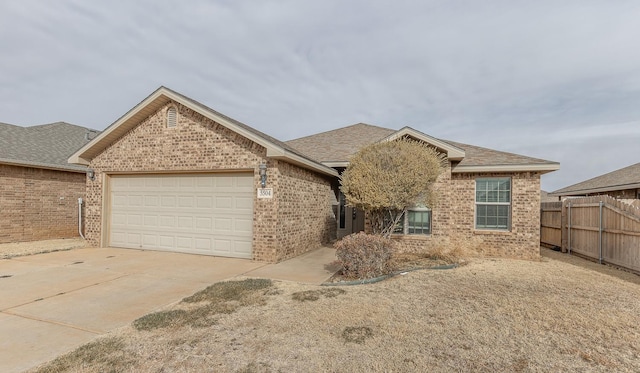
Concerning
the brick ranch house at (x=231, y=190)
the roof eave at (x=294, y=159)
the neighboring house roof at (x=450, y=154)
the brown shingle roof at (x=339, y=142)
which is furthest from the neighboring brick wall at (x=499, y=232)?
the brown shingle roof at (x=339, y=142)

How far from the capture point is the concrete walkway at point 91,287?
3.99 meters

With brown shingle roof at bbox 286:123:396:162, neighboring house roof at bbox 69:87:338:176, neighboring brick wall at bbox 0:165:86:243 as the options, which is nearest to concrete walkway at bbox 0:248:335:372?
neighboring house roof at bbox 69:87:338:176

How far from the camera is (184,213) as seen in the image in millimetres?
10203

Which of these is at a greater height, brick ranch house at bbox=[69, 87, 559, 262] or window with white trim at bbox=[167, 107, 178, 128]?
window with white trim at bbox=[167, 107, 178, 128]

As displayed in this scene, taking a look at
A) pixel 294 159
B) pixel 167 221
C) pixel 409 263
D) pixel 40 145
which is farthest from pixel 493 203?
pixel 40 145

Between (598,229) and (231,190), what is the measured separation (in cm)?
1135

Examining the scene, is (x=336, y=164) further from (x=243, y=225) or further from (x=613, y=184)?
(x=613, y=184)

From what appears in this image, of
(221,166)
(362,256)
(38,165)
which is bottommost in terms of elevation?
(362,256)

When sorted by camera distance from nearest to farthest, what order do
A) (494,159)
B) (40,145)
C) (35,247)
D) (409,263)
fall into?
(409,263) → (494,159) → (35,247) → (40,145)

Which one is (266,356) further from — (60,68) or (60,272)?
(60,68)

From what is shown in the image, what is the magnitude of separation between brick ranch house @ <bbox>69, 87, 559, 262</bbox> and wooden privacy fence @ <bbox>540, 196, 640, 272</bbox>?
1673 mm

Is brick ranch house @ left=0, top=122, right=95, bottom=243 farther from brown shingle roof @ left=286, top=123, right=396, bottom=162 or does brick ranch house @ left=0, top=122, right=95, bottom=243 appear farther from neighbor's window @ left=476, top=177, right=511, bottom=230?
neighbor's window @ left=476, top=177, right=511, bottom=230

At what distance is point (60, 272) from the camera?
7.36 m

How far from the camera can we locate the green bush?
22.9 feet
